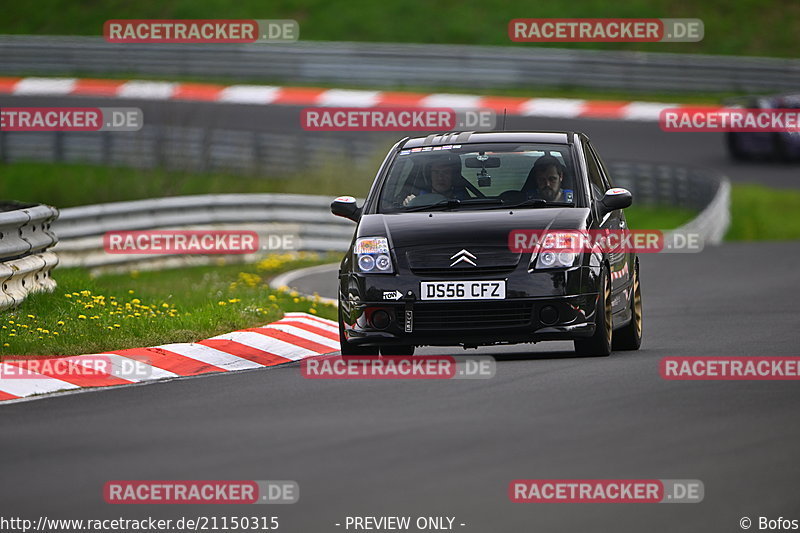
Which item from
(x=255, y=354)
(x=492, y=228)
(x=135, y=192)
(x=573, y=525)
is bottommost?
(x=573, y=525)

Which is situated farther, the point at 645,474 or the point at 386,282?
the point at 386,282

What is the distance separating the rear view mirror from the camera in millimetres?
11617

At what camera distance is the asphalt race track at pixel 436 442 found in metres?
6.57

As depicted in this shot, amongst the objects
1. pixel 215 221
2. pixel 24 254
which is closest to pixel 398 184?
pixel 24 254

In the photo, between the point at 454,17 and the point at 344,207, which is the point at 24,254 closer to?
the point at 344,207

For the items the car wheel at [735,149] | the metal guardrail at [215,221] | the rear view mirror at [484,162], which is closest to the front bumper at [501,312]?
the rear view mirror at [484,162]

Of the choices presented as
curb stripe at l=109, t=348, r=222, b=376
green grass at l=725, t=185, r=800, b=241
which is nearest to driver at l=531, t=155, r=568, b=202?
curb stripe at l=109, t=348, r=222, b=376

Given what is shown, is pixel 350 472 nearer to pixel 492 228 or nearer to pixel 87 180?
pixel 492 228

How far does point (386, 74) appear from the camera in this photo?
130 ft

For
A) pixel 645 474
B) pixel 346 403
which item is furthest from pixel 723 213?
pixel 645 474

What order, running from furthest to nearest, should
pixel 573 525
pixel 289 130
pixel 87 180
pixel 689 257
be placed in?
pixel 289 130 → pixel 87 180 → pixel 689 257 → pixel 573 525

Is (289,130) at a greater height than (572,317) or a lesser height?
greater

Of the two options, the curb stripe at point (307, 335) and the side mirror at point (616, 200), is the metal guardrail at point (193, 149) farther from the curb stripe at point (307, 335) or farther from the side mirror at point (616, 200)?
the side mirror at point (616, 200)

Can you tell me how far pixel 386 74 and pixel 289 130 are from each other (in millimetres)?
3625
